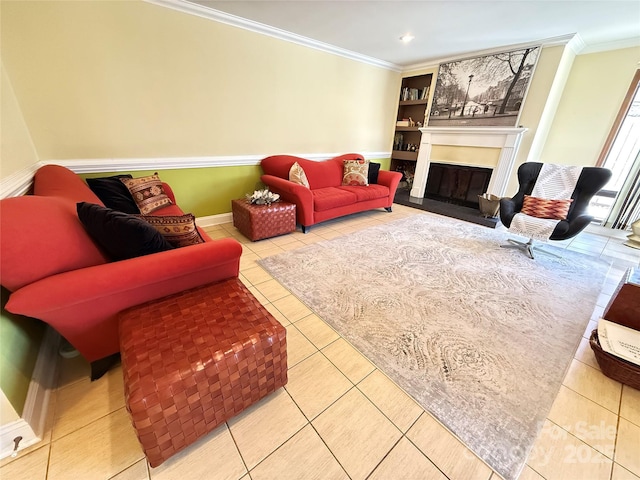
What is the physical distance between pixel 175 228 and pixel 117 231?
1.04ft

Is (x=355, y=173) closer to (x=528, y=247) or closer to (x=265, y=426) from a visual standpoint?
(x=528, y=247)

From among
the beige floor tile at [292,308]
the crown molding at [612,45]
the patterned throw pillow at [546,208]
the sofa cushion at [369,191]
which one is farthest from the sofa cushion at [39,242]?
the crown molding at [612,45]

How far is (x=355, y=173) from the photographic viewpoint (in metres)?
3.99

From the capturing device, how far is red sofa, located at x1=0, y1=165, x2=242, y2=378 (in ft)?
3.12

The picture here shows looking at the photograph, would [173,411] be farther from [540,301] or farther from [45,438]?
[540,301]

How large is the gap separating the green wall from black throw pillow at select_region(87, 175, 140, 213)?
1209 mm

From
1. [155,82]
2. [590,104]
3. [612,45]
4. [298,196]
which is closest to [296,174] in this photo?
[298,196]

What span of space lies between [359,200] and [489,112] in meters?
2.45

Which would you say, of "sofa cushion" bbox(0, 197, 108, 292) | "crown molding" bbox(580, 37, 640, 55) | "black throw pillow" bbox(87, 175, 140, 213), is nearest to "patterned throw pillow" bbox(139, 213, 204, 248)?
"sofa cushion" bbox(0, 197, 108, 292)

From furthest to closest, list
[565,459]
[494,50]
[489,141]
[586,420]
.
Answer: [489,141], [494,50], [586,420], [565,459]

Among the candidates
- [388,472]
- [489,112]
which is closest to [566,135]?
[489,112]

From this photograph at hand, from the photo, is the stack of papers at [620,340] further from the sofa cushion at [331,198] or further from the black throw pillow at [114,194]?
the black throw pillow at [114,194]

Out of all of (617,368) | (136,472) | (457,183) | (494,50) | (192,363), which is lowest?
(136,472)

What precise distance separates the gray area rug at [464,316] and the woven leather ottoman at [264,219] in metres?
0.44
